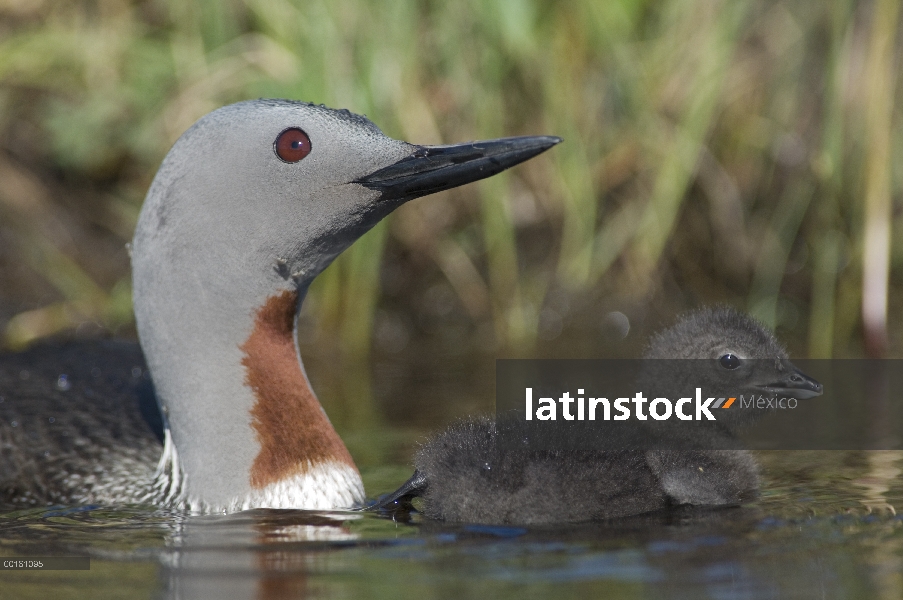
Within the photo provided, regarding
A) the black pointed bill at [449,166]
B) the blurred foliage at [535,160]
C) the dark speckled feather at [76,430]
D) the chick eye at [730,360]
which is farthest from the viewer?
the blurred foliage at [535,160]

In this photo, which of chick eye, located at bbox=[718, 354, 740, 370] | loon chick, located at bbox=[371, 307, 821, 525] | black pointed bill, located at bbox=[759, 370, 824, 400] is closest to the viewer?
loon chick, located at bbox=[371, 307, 821, 525]

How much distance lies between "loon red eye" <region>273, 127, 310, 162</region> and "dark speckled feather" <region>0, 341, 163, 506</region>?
1285 millimetres

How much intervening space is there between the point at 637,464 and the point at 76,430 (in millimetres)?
2096

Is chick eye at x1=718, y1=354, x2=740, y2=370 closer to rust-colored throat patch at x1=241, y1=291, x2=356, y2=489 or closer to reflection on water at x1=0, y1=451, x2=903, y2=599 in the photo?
reflection on water at x1=0, y1=451, x2=903, y2=599

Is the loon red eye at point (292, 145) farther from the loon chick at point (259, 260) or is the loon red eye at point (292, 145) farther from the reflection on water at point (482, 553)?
the reflection on water at point (482, 553)

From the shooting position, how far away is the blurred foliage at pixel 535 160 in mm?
7375

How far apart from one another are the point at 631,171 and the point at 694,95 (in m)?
0.58

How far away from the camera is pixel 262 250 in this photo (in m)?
4.25

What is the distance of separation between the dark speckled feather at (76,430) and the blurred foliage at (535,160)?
214 centimetres

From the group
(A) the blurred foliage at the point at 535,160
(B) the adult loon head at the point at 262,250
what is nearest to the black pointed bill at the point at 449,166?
(B) the adult loon head at the point at 262,250

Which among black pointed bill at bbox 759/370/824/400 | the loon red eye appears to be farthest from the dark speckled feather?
black pointed bill at bbox 759/370/824/400

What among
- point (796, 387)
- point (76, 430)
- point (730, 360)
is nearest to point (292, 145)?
point (76, 430)

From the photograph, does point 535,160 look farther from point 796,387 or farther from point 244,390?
point 244,390

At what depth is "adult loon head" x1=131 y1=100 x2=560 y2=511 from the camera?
4.24 m
